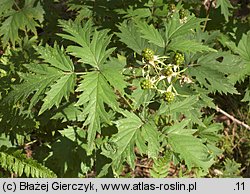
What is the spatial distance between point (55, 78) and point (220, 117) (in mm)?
2582

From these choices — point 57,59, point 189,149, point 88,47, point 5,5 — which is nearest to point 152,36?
point 88,47

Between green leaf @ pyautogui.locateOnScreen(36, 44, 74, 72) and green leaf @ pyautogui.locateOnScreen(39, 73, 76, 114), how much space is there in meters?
0.09

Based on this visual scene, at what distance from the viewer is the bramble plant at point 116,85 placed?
234cm

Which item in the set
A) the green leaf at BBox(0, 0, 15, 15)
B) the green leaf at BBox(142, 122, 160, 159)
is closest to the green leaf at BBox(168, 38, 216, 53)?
the green leaf at BBox(142, 122, 160, 159)

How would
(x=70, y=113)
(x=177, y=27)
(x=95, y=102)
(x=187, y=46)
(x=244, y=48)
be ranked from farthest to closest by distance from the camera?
(x=244, y=48) → (x=70, y=113) → (x=177, y=27) → (x=187, y=46) → (x=95, y=102)

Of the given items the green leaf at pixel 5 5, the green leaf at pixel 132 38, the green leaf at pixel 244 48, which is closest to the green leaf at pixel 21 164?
the green leaf at pixel 132 38

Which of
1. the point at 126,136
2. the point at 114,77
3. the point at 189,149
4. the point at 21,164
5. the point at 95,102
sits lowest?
the point at 21,164

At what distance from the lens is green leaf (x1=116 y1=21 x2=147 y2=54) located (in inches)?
107

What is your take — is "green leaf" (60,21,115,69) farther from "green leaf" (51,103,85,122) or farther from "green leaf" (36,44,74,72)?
"green leaf" (51,103,85,122)

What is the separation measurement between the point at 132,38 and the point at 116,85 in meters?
0.61

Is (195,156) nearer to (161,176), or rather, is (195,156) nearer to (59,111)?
(161,176)

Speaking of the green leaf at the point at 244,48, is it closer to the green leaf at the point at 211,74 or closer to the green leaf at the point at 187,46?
the green leaf at the point at 211,74

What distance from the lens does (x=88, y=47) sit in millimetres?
2436

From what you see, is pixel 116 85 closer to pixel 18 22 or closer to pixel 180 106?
pixel 180 106
